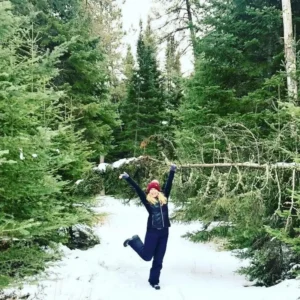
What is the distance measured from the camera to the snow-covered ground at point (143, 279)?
254 inches

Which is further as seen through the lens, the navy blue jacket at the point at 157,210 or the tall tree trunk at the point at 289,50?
the tall tree trunk at the point at 289,50

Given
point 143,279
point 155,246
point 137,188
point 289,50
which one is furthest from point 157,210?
point 289,50

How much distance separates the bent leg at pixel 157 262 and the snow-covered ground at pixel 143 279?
0.18 m

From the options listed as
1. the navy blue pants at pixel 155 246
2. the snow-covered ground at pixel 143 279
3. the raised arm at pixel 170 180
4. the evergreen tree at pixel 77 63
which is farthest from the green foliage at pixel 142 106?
the navy blue pants at pixel 155 246

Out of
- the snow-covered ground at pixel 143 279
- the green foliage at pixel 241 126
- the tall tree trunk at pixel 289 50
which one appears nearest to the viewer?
the snow-covered ground at pixel 143 279

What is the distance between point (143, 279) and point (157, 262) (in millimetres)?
781

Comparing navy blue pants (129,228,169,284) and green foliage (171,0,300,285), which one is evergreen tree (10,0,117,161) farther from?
navy blue pants (129,228,169,284)

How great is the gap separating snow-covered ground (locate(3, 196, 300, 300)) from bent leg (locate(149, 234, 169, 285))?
18 cm

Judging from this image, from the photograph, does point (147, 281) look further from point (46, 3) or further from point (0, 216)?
point (46, 3)

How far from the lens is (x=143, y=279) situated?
7.73 m

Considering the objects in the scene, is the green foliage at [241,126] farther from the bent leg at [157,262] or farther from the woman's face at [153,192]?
the bent leg at [157,262]

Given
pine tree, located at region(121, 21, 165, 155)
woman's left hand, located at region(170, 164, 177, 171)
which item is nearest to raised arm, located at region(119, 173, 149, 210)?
woman's left hand, located at region(170, 164, 177, 171)

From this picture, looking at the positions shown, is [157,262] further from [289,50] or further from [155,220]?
[289,50]

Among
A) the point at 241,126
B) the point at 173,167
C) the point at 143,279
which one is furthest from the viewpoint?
the point at 241,126
